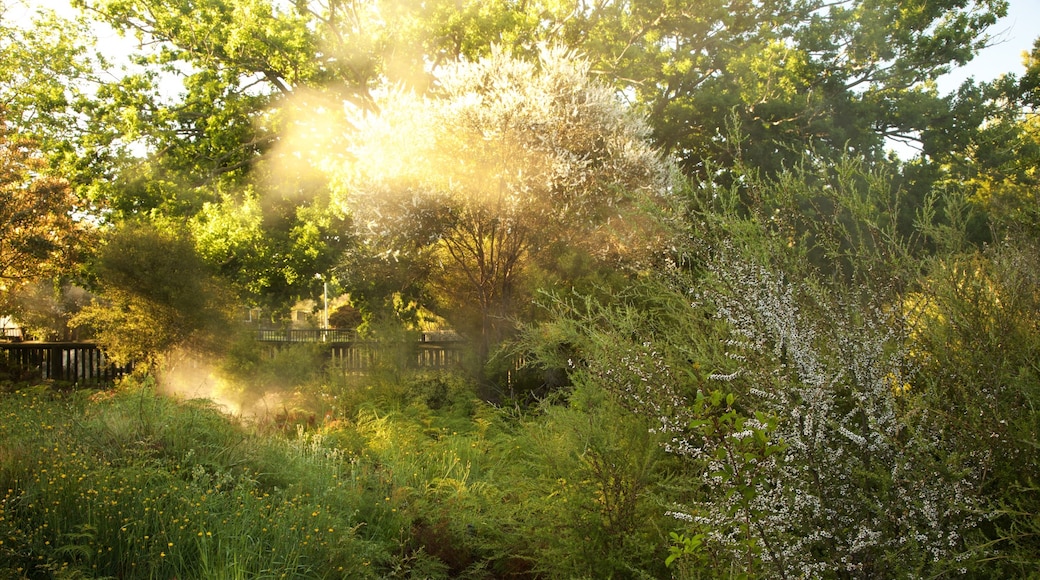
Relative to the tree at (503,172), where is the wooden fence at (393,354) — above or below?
below

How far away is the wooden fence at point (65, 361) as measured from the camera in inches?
615

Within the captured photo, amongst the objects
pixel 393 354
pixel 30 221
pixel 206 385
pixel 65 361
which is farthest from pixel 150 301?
pixel 65 361

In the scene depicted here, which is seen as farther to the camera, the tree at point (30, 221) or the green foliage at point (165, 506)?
the tree at point (30, 221)

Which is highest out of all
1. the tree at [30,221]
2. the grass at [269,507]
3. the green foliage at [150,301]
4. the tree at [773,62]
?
the tree at [773,62]

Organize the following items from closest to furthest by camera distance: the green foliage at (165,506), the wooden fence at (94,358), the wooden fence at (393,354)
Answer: the green foliage at (165,506) < the wooden fence at (393,354) < the wooden fence at (94,358)

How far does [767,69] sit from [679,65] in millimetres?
2068

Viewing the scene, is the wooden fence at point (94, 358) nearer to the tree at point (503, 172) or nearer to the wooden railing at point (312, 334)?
the tree at point (503, 172)

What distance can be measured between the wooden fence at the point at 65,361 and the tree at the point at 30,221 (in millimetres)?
1771

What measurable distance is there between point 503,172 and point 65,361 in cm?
1104

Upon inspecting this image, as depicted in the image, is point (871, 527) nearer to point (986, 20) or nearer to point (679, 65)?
point (679, 65)

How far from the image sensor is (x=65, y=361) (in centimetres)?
1612

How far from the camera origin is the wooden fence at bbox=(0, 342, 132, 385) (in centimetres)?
1563

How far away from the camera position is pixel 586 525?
4.09 m

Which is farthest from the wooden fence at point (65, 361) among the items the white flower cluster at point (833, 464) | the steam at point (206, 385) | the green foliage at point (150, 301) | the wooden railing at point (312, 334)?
the white flower cluster at point (833, 464)
